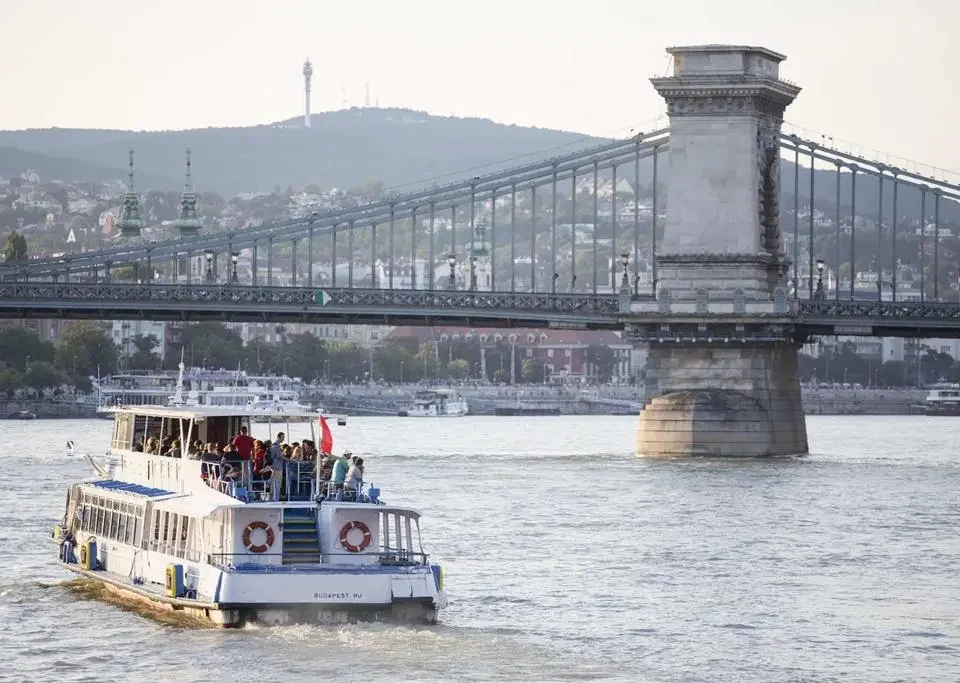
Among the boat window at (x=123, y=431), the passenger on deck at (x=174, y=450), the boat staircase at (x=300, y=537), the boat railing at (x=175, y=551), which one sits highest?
the boat window at (x=123, y=431)

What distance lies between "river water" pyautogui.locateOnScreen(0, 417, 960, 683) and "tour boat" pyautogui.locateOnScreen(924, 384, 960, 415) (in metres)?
111

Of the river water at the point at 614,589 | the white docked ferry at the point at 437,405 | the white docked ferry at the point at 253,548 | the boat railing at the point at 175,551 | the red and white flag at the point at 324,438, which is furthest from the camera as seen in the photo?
the white docked ferry at the point at 437,405

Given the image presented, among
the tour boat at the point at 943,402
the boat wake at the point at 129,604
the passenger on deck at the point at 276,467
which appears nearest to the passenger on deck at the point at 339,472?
the passenger on deck at the point at 276,467

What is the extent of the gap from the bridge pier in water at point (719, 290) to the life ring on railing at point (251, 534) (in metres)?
42.2

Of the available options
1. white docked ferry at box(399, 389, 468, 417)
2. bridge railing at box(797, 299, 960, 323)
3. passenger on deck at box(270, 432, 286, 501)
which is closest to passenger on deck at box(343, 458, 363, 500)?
passenger on deck at box(270, 432, 286, 501)

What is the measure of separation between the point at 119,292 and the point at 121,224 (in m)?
103

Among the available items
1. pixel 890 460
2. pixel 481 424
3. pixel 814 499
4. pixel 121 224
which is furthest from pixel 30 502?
pixel 121 224

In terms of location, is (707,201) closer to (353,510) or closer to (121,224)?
(353,510)

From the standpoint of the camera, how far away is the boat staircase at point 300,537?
38062 millimetres

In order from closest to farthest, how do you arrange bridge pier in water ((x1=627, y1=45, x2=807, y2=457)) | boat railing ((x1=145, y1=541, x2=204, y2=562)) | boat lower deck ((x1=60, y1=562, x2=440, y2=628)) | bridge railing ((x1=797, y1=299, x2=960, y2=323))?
1. boat lower deck ((x1=60, y1=562, x2=440, y2=628))
2. boat railing ((x1=145, y1=541, x2=204, y2=562))
3. bridge pier in water ((x1=627, y1=45, x2=807, y2=457))
4. bridge railing ((x1=797, y1=299, x2=960, y2=323))

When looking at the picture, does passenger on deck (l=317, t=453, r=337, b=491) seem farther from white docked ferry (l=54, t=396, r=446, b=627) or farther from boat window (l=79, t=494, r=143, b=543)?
boat window (l=79, t=494, r=143, b=543)

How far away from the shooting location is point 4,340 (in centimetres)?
16225

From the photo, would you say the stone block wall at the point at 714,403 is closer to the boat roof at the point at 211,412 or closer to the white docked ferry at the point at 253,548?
the boat roof at the point at 211,412

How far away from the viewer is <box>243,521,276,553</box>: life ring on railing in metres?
37.9
